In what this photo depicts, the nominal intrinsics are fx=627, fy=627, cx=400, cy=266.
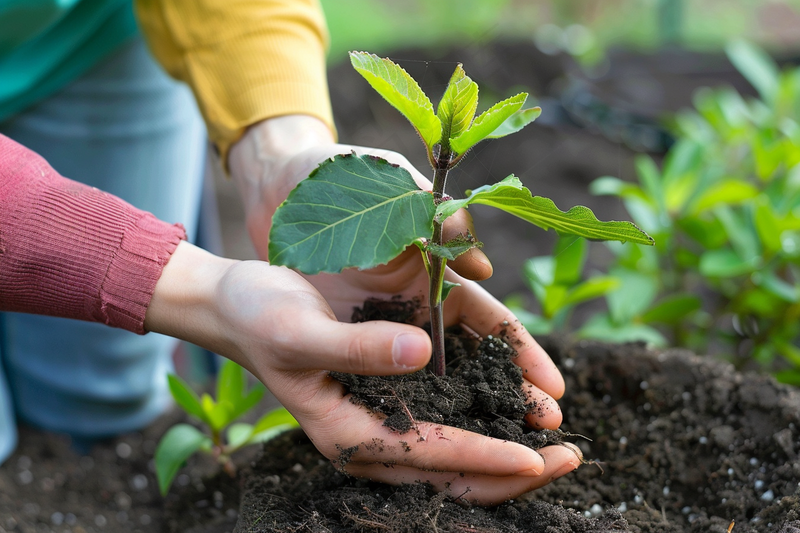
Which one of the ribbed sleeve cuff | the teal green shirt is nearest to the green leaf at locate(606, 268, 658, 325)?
the ribbed sleeve cuff

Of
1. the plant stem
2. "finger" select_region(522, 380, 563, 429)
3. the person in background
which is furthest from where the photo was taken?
the person in background

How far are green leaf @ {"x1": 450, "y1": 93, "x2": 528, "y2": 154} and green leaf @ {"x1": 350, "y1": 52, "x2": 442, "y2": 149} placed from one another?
4 cm

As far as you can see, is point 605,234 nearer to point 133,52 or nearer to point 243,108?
point 243,108

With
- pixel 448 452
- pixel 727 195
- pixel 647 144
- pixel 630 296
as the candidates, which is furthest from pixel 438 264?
pixel 647 144

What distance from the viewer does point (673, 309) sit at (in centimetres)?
156

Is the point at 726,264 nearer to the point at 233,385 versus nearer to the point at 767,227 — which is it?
the point at 767,227

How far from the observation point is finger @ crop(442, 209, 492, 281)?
3.04ft

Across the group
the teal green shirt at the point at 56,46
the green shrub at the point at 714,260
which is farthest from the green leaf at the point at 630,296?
the teal green shirt at the point at 56,46

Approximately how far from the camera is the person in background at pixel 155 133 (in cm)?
115

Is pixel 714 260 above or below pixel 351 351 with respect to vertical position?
below

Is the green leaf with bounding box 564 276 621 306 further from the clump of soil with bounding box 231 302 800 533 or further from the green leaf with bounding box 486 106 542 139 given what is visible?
the green leaf with bounding box 486 106 542 139

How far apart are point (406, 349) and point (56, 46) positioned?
1.35 meters

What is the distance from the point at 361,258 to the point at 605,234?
13.3 inches

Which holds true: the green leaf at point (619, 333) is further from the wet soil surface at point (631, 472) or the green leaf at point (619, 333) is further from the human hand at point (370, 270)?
the human hand at point (370, 270)
